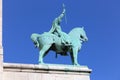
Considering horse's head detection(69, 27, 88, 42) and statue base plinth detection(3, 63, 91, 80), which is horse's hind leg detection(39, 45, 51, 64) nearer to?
statue base plinth detection(3, 63, 91, 80)

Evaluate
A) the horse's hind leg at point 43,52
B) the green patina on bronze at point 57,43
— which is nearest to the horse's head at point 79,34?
the green patina on bronze at point 57,43

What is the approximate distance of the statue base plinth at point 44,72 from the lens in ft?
79.4

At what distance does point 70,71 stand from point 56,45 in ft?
4.20

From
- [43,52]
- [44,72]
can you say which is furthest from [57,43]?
[44,72]

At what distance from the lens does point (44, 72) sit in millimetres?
24594

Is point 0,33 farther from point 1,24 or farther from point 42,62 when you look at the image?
point 42,62

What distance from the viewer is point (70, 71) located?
81.6 feet

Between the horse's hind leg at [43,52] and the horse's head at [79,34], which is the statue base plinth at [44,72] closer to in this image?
the horse's hind leg at [43,52]

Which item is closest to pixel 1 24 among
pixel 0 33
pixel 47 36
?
pixel 0 33

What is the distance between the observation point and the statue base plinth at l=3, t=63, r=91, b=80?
2419 centimetres

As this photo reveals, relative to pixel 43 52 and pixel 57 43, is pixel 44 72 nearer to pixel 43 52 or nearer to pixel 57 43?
pixel 43 52

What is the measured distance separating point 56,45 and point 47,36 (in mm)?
537

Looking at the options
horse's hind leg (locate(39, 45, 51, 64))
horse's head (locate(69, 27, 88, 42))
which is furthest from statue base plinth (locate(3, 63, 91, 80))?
horse's head (locate(69, 27, 88, 42))

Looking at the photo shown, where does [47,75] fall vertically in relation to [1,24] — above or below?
below
